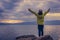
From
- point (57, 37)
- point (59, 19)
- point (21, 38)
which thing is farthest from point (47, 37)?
point (59, 19)

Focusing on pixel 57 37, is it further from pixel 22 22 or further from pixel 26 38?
pixel 22 22

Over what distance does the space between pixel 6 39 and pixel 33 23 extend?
216 inches

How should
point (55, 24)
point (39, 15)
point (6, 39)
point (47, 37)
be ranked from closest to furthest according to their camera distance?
1. point (47, 37)
2. point (39, 15)
3. point (6, 39)
4. point (55, 24)

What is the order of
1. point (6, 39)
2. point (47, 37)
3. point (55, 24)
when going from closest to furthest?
point (47, 37)
point (6, 39)
point (55, 24)

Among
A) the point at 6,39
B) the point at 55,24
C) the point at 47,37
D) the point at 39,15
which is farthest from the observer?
the point at 55,24

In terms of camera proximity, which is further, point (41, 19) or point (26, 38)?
Answer: point (41, 19)

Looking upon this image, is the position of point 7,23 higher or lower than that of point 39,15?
lower

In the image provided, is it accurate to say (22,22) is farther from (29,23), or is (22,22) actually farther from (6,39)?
(6,39)

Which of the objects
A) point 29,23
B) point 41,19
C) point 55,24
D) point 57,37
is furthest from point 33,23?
point 41,19

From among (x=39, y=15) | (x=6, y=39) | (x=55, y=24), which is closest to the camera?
(x=39, y=15)

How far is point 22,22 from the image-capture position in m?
14.6

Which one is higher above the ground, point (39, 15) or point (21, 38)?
point (39, 15)

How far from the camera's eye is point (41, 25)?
8.48m

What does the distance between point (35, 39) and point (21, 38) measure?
53 centimetres
